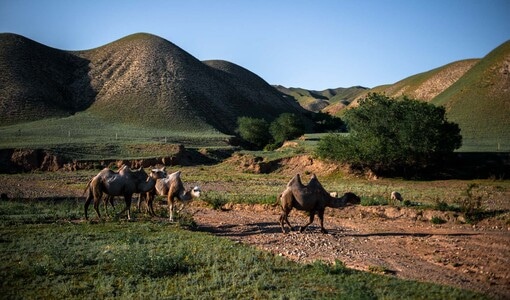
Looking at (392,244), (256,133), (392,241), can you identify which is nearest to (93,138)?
(256,133)

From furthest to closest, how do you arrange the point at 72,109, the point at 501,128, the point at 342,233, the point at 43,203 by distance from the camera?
1. the point at 72,109
2. the point at 501,128
3. the point at 43,203
4. the point at 342,233

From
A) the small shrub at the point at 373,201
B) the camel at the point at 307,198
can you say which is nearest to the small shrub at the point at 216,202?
the small shrub at the point at 373,201

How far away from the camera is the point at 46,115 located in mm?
81875

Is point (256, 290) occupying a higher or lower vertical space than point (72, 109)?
lower

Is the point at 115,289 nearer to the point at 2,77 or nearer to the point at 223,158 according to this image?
the point at 223,158

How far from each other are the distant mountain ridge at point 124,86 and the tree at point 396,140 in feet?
164

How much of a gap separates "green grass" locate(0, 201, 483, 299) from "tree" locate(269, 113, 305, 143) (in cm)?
6152

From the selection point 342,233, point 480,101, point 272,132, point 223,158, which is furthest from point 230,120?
point 342,233

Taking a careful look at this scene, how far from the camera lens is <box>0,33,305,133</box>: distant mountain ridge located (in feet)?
279

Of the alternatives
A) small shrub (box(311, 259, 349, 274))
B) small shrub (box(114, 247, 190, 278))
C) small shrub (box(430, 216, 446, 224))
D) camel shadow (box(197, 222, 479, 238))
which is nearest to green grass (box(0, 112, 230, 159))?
camel shadow (box(197, 222, 479, 238))

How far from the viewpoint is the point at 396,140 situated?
3647 centimetres

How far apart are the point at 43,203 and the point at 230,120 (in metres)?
80.1

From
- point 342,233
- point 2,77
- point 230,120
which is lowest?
point 342,233

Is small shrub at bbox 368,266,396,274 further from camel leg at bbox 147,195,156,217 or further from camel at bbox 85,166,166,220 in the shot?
camel leg at bbox 147,195,156,217
